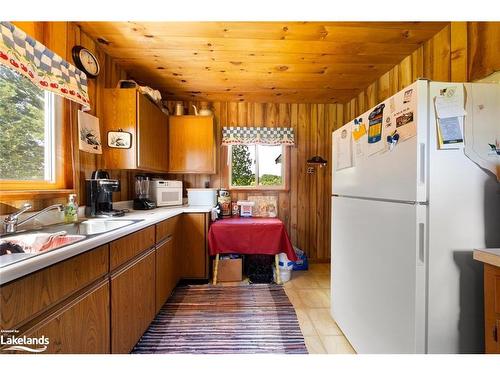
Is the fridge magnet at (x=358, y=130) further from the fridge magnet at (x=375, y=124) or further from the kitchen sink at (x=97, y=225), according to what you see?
the kitchen sink at (x=97, y=225)

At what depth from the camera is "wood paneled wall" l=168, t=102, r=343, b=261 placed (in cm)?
334

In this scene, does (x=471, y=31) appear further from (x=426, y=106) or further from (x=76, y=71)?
(x=76, y=71)

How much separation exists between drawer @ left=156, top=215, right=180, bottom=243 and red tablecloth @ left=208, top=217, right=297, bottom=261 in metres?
0.44

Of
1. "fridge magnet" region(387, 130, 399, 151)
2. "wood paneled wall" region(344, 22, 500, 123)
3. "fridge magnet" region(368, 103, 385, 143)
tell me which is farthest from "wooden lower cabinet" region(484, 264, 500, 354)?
"wood paneled wall" region(344, 22, 500, 123)

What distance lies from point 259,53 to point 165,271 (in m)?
2.17

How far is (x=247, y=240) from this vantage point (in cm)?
258

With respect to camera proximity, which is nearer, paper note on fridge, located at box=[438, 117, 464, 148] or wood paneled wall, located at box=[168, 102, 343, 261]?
paper note on fridge, located at box=[438, 117, 464, 148]

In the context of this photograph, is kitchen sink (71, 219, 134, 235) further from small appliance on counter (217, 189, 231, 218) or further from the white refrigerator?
the white refrigerator

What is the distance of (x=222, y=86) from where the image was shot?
2826 mm

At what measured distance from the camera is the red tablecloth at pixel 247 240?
8.46 ft

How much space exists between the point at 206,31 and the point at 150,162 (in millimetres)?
1375

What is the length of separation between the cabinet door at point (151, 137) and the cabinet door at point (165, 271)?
840 mm

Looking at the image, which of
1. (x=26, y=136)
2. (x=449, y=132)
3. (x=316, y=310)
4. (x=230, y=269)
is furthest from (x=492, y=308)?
(x=26, y=136)

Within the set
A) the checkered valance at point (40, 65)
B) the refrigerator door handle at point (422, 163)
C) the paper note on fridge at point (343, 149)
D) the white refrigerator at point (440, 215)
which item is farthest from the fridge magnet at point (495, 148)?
the checkered valance at point (40, 65)
